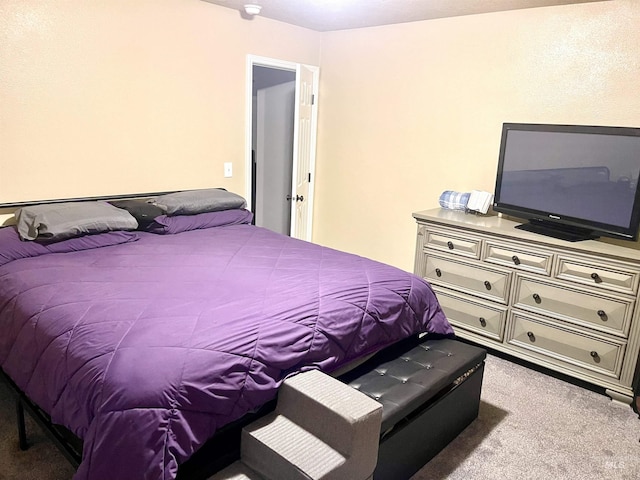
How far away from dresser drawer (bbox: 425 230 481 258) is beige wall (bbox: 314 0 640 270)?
23.4 inches

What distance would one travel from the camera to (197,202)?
3.51m

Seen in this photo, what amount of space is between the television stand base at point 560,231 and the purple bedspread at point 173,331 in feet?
3.35

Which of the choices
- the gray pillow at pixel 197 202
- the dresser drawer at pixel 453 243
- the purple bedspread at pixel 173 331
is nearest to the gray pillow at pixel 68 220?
the purple bedspread at pixel 173 331

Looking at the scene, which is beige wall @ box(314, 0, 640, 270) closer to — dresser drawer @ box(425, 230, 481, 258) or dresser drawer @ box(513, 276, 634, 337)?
dresser drawer @ box(425, 230, 481, 258)

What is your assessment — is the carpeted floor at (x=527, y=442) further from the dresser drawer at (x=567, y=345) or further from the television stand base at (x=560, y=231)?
the television stand base at (x=560, y=231)

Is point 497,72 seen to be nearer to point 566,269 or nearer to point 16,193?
point 566,269

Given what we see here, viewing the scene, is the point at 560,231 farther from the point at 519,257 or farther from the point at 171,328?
the point at 171,328

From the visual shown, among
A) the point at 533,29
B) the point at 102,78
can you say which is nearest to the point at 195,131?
the point at 102,78

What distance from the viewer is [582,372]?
2.98 metres

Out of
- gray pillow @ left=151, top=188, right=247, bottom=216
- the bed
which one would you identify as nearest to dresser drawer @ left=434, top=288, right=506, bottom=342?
the bed

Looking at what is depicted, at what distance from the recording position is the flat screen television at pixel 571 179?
2.86 m

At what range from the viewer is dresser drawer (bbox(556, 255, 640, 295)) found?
2.74 m

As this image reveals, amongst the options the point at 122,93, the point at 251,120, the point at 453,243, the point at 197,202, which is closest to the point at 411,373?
the point at 453,243

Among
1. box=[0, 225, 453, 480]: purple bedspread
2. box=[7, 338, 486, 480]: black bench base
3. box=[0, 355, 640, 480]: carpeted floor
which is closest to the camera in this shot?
box=[0, 225, 453, 480]: purple bedspread
